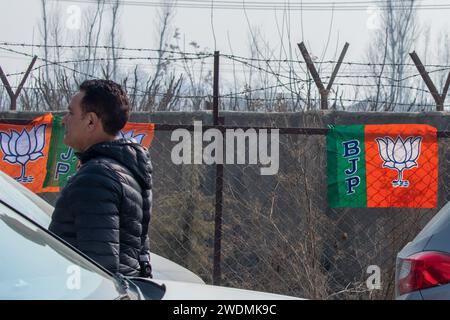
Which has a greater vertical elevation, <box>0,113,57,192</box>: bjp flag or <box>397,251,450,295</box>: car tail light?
<box>0,113,57,192</box>: bjp flag

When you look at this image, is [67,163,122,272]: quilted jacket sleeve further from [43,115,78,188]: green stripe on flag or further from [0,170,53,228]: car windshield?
[43,115,78,188]: green stripe on flag

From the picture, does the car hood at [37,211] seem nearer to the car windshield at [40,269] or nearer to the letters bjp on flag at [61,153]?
the car windshield at [40,269]

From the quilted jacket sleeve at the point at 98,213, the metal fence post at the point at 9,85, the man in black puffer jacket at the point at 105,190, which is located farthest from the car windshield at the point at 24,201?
the metal fence post at the point at 9,85

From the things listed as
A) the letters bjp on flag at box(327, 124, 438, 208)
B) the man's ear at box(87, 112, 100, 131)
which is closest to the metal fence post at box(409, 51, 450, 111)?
the letters bjp on flag at box(327, 124, 438, 208)

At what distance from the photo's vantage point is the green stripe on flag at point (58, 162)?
716cm

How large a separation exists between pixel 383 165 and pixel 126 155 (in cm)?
388

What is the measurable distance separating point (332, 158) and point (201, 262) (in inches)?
69.7

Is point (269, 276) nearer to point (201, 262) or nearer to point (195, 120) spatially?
point (201, 262)

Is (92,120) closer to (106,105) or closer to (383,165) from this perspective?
(106,105)

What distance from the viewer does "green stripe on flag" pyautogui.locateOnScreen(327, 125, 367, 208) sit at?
710 centimetres

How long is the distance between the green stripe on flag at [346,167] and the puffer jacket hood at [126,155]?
3587 millimetres

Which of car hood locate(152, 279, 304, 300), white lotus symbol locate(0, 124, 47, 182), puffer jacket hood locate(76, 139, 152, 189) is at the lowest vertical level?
car hood locate(152, 279, 304, 300)

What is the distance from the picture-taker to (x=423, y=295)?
389 centimetres

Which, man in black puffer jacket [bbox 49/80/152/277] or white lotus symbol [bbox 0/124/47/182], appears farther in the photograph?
white lotus symbol [bbox 0/124/47/182]
